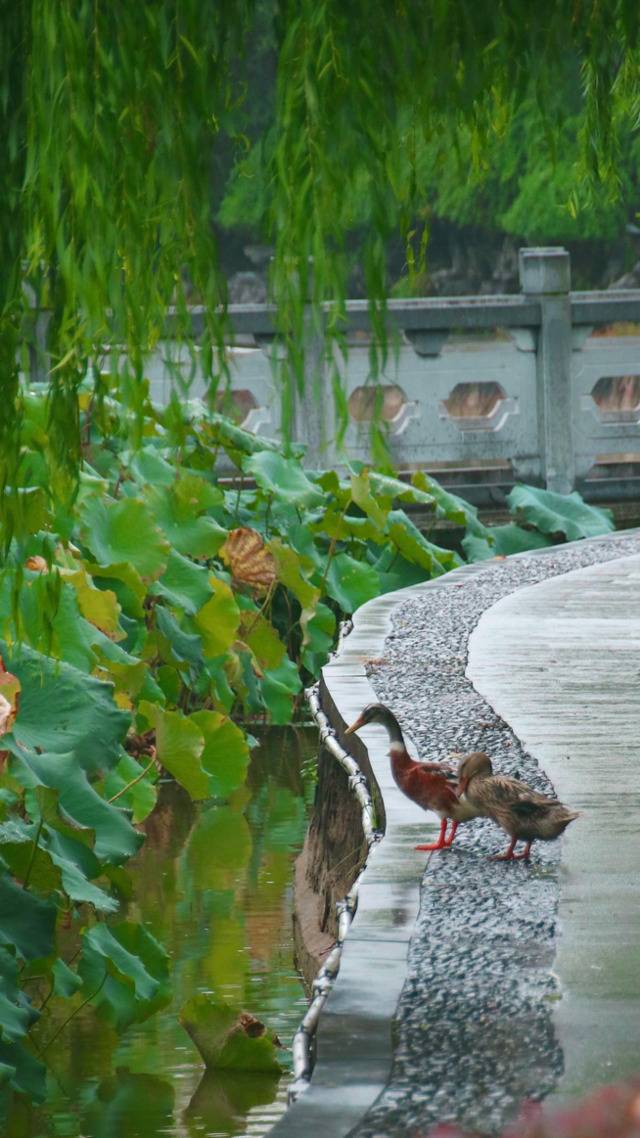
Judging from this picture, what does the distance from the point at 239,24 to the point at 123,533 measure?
6.08 m

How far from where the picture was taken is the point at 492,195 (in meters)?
33.6

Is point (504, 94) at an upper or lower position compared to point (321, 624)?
upper

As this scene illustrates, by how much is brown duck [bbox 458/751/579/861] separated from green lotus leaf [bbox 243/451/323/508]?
7.00m

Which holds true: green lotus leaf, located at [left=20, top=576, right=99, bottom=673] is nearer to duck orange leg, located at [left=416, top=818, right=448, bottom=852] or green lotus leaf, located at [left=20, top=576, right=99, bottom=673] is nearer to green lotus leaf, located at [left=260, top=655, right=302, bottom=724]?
duck orange leg, located at [left=416, top=818, right=448, bottom=852]

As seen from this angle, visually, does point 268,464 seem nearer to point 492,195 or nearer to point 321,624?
point 321,624

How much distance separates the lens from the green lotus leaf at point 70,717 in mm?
6641

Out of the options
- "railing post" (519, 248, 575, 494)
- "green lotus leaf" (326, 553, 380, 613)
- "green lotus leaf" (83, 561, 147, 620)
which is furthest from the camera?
"railing post" (519, 248, 575, 494)

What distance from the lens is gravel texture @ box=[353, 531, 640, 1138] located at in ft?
11.6

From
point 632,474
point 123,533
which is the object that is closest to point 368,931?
point 123,533

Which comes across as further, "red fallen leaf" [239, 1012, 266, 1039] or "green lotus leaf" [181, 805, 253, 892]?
"green lotus leaf" [181, 805, 253, 892]

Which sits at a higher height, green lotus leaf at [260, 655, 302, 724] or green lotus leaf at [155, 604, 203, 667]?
green lotus leaf at [155, 604, 203, 667]

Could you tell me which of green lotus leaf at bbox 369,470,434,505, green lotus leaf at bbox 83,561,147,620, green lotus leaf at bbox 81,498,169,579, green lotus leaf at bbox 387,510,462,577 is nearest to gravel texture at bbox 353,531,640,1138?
green lotus leaf at bbox 83,561,147,620

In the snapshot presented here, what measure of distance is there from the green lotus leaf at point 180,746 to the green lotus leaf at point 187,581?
81.7 inches

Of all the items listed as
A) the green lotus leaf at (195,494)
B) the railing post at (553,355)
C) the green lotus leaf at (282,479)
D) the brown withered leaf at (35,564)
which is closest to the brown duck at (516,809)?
the brown withered leaf at (35,564)
